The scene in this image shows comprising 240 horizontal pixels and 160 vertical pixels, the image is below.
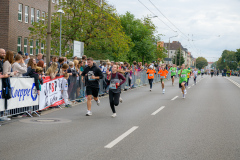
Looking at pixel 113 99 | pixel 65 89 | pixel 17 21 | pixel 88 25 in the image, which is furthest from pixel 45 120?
pixel 17 21

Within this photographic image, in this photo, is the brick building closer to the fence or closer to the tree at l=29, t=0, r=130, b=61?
the tree at l=29, t=0, r=130, b=61

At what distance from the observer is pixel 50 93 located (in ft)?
42.5

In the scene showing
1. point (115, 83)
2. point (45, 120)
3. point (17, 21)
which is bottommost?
point (45, 120)

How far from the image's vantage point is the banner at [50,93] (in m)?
12.4

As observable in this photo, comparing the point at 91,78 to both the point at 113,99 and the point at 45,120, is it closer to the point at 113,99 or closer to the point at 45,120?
the point at 113,99

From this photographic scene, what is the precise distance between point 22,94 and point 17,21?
105 feet

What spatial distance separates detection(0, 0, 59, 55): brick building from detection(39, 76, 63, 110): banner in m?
23.7

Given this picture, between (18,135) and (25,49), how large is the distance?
121 feet

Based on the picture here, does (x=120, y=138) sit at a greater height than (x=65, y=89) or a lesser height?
lesser

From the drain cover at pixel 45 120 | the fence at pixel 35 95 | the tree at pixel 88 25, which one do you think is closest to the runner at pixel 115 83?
the drain cover at pixel 45 120

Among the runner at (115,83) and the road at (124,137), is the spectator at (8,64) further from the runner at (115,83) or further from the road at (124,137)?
the runner at (115,83)

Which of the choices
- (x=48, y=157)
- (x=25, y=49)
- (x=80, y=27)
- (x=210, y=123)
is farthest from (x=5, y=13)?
(x=48, y=157)

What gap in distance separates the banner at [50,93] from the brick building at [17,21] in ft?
77.9

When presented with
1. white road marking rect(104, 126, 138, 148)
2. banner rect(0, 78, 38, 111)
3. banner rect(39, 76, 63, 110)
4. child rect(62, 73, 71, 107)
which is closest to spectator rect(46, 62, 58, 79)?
banner rect(39, 76, 63, 110)
